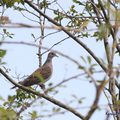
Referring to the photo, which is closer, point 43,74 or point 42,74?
point 42,74

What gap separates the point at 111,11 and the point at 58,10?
5035 mm

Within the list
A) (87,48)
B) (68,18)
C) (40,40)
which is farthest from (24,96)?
(87,48)

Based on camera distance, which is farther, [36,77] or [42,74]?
[42,74]

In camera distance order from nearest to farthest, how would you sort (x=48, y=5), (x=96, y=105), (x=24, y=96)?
(x=96, y=105)
(x=24, y=96)
(x=48, y=5)

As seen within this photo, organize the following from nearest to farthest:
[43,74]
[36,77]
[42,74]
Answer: [36,77] < [42,74] < [43,74]

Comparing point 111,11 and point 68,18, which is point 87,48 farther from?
point 111,11

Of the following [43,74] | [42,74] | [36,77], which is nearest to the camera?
[36,77]

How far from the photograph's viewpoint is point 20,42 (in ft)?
8.44

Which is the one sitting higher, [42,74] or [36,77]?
[36,77]

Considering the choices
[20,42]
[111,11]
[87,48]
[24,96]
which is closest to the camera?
[20,42]

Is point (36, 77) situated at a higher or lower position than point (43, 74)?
higher

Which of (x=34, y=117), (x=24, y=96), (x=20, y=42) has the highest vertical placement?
(x=20, y=42)

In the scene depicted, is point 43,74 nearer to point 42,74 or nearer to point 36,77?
point 42,74

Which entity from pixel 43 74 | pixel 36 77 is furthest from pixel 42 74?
pixel 36 77
